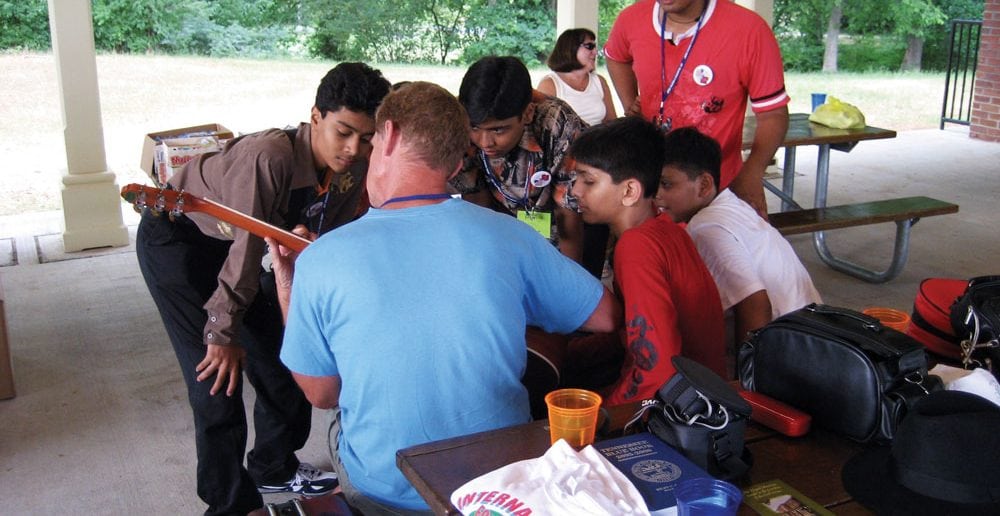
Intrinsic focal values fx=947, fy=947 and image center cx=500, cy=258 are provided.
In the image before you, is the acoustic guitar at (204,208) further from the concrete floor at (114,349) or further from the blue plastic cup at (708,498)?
the blue plastic cup at (708,498)

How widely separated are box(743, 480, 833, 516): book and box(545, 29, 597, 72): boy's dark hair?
4359mm

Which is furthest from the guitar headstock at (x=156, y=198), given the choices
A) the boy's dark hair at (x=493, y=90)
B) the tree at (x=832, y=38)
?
the tree at (x=832, y=38)

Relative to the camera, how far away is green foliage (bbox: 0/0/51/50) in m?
13.5

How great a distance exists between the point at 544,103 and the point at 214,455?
1.43 meters

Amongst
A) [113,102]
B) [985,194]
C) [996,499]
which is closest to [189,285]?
[996,499]

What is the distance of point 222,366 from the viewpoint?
2420 mm

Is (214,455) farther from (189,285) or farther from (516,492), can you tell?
(516,492)

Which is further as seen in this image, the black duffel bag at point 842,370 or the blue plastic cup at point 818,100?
the blue plastic cup at point 818,100

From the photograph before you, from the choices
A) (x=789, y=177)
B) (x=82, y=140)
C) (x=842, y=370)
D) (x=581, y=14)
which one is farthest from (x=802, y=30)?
(x=842, y=370)

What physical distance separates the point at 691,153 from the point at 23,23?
536 inches

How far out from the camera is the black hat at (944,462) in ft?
4.45

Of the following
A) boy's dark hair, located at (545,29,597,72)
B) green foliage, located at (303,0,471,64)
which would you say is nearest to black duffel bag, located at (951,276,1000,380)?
boy's dark hair, located at (545,29,597,72)

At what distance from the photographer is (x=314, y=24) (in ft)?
50.3

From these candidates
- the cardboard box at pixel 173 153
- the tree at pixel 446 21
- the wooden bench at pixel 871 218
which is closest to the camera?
the cardboard box at pixel 173 153
